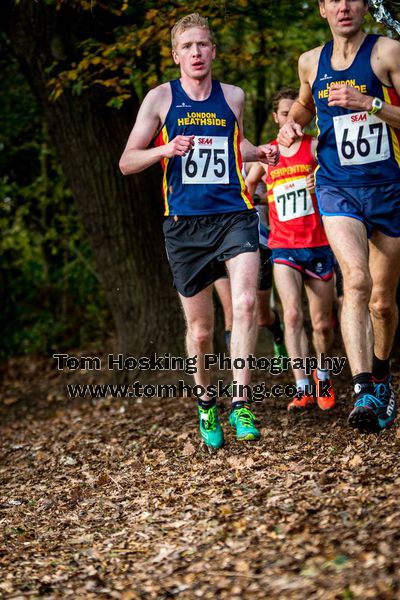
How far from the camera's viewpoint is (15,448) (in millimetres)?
8156

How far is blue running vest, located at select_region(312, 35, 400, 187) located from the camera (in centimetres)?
545

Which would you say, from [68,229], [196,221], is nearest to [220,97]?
[196,221]

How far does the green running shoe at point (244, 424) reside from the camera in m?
5.62

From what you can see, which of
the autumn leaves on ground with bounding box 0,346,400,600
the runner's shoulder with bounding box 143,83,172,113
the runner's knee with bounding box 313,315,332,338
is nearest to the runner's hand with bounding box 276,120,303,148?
the runner's shoulder with bounding box 143,83,172,113

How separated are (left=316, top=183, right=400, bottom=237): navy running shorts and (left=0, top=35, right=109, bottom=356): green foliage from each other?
29.9 ft

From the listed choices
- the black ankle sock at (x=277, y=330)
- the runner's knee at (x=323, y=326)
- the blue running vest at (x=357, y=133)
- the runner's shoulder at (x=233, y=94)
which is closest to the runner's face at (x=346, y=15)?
the blue running vest at (x=357, y=133)

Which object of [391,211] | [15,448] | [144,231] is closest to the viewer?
[391,211]

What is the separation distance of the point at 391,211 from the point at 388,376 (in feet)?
3.62

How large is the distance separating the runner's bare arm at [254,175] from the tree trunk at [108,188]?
6.51 ft

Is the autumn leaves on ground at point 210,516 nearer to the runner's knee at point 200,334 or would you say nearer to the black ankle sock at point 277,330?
the runner's knee at point 200,334

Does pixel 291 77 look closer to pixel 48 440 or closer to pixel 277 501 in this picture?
pixel 48 440

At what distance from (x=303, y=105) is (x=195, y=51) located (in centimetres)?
77

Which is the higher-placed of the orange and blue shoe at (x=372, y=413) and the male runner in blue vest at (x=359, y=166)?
the male runner in blue vest at (x=359, y=166)

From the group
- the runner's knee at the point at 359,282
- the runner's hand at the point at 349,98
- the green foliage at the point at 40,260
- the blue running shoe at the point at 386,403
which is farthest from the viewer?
the green foliage at the point at 40,260
